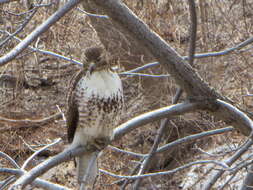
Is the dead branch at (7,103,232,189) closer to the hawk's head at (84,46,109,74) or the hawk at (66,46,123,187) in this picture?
the hawk at (66,46,123,187)

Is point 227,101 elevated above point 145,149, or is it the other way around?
point 227,101

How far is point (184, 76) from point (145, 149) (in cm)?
290

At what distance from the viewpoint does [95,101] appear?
247cm

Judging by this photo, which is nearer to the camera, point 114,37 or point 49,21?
point 49,21

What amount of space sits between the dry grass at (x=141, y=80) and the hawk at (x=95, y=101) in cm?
177

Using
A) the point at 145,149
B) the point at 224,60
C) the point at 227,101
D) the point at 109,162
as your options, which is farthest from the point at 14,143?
the point at 227,101

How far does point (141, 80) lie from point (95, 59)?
2724 mm

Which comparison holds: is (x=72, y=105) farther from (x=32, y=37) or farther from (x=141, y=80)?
(x=141, y=80)

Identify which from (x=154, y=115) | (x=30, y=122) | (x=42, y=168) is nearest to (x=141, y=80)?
(x=30, y=122)

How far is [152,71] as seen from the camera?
484 cm

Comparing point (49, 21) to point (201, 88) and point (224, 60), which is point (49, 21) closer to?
point (201, 88)

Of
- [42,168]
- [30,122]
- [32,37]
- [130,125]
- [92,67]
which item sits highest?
[32,37]

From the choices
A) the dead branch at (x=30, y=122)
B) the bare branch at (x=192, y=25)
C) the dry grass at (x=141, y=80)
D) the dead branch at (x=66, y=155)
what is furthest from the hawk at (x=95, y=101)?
the dead branch at (x=30, y=122)

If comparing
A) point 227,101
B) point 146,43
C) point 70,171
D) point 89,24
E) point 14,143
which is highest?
point 89,24
